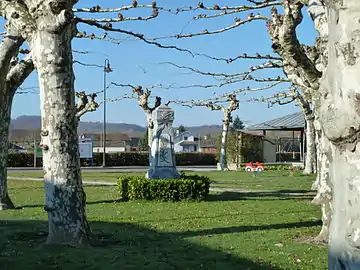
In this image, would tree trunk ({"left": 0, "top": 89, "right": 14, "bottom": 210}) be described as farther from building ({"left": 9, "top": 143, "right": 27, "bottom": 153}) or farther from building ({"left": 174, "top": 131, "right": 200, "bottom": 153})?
building ({"left": 174, "top": 131, "right": 200, "bottom": 153})

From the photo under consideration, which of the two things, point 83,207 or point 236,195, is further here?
point 236,195

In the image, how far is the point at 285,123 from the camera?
129 feet

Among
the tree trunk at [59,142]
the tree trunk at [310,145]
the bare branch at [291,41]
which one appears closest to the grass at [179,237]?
the tree trunk at [59,142]

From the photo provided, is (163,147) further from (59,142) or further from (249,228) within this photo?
(59,142)

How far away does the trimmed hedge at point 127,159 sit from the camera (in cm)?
4288

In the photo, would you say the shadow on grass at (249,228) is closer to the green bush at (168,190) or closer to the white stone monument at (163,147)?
the green bush at (168,190)

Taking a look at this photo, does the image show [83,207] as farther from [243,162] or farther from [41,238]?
[243,162]

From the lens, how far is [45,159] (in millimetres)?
7578

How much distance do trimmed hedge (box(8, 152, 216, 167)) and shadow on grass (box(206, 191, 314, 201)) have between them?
2933 centimetres

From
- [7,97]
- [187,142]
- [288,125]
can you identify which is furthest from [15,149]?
[187,142]

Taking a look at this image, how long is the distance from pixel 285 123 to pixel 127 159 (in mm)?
15752

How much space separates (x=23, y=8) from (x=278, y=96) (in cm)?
2033

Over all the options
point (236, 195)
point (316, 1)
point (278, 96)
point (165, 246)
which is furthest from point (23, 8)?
point (278, 96)

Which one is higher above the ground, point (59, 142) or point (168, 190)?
point (59, 142)
